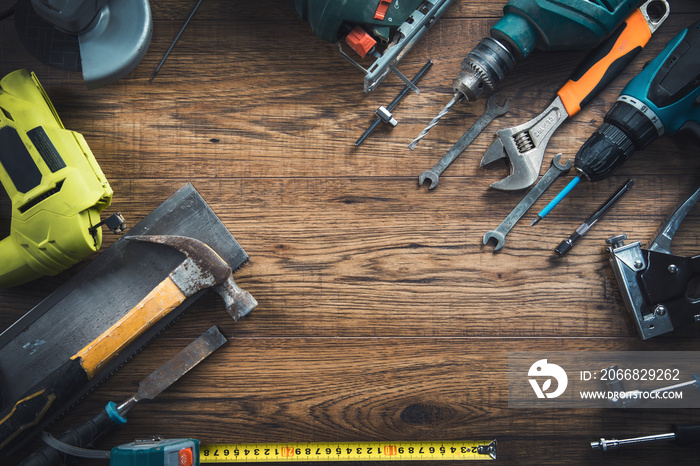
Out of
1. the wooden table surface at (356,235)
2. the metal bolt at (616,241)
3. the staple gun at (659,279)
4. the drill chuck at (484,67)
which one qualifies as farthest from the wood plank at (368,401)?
the drill chuck at (484,67)

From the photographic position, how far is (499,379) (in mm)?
1365

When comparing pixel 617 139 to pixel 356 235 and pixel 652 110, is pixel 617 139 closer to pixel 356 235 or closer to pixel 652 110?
pixel 652 110

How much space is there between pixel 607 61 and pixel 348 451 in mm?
1336

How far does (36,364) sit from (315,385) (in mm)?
780

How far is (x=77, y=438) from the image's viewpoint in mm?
1214

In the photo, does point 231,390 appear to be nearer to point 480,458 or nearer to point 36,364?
point 36,364

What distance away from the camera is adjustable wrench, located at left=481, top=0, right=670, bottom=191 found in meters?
1.33

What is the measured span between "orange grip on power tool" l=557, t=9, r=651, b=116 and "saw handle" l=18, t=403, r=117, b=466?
1559 millimetres

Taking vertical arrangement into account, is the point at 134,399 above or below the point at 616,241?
below

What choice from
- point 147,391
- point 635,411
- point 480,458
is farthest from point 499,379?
point 147,391

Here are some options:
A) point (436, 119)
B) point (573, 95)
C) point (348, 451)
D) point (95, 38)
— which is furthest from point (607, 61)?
point (95, 38)

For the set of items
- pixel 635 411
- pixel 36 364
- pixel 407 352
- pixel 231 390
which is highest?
pixel 635 411

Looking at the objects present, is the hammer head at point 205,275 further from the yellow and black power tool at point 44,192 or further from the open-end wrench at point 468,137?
the open-end wrench at point 468,137

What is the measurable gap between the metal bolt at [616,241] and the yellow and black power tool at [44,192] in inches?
53.6
